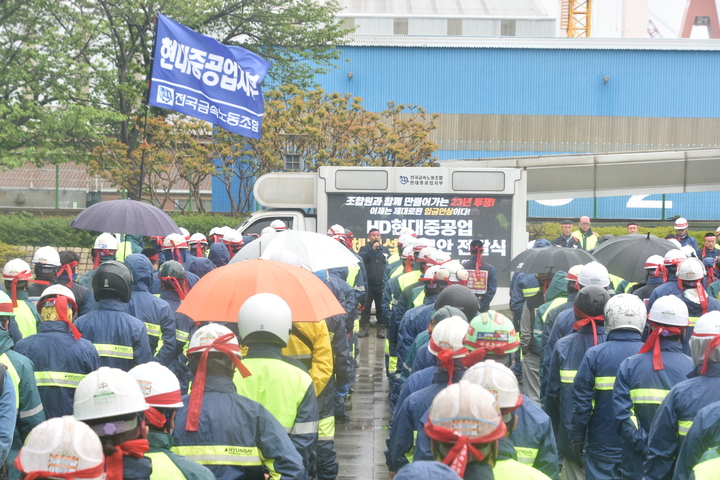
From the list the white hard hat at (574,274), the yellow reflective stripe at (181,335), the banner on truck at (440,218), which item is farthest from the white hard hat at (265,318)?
the banner on truck at (440,218)

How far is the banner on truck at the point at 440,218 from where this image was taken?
14.6m

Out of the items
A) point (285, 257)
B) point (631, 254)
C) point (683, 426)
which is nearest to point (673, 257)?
point (631, 254)

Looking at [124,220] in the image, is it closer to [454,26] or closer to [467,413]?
[467,413]

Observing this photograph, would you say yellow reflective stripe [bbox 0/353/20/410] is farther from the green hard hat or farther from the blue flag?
the blue flag

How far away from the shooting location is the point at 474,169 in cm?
1461

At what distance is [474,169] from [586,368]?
9108mm

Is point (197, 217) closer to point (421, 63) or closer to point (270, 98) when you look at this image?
point (270, 98)

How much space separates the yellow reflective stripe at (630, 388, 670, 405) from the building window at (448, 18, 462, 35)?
159 feet

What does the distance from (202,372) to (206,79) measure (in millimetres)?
8778

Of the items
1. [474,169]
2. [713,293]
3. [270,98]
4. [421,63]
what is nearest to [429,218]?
[474,169]

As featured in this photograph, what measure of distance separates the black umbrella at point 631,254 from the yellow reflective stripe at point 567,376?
12.3 ft

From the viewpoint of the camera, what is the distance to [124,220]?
9.27m

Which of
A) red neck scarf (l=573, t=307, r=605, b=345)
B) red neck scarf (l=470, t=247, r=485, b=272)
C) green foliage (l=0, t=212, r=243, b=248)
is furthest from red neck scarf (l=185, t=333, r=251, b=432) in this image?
green foliage (l=0, t=212, r=243, b=248)

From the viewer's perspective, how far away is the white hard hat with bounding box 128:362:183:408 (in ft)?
11.8
